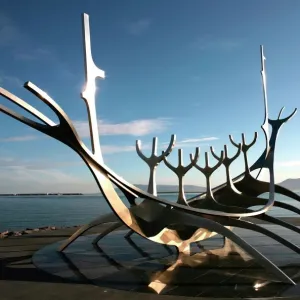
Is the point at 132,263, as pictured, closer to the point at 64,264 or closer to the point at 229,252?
the point at 64,264

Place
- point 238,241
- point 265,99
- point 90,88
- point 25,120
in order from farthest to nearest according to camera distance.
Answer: point 265,99
point 238,241
point 90,88
point 25,120

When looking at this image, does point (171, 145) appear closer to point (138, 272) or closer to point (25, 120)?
point (138, 272)

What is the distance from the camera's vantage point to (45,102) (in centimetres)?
880

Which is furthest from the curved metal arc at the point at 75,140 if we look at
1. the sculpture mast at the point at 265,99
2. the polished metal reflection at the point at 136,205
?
the sculpture mast at the point at 265,99

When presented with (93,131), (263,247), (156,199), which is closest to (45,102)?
(93,131)

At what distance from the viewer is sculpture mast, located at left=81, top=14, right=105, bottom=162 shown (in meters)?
10.4

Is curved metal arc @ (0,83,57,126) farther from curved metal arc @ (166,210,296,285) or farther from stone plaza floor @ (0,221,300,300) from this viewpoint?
curved metal arc @ (166,210,296,285)

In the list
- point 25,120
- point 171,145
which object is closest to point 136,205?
A: point 171,145

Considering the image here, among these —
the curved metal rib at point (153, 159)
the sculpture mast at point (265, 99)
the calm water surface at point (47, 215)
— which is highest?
the sculpture mast at point (265, 99)

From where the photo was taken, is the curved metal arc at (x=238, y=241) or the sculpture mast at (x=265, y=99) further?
the sculpture mast at (x=265, y=99)

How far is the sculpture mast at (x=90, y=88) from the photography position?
10.4 meters

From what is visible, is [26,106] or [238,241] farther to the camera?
[238,241]

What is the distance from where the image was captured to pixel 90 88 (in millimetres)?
10469

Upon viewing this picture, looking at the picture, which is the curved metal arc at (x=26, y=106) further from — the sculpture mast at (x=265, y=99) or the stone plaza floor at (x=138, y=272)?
the sculpture mast at (x=265, y=99)
